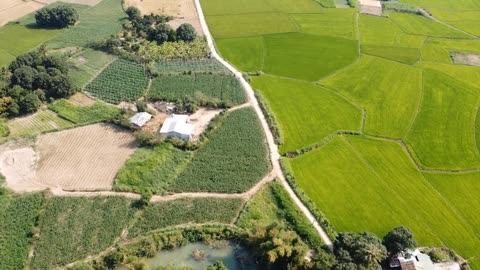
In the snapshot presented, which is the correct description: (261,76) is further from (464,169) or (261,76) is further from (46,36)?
(46,36)

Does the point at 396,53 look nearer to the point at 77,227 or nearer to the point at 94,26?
the point at 94,26

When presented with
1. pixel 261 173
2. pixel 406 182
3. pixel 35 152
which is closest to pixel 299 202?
pixel 261 173

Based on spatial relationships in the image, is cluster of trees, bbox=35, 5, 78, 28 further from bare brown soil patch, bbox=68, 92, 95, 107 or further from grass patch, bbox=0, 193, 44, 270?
grass patch, bbox=0, 193, 44, 270

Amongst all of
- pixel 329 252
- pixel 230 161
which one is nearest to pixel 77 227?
pixel 230 161

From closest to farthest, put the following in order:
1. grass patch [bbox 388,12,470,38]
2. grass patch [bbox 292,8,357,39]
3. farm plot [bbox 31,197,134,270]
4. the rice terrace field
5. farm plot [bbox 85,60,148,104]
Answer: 1. farm plot [bbox 31,197,134,270]
2. the rice terrace field
3. farm plot [bbox 85,60,148,104]
4. grass patch [bbox 292,8,357,39]
5. grass patch [bbox 388,12,470,38]

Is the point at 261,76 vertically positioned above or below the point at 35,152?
above

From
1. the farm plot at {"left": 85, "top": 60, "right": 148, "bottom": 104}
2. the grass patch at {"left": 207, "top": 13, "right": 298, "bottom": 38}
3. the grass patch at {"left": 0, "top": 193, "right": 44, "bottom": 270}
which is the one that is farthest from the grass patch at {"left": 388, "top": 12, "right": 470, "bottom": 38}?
the grass patch at {"left": 0, "top": 193, "right": 44, "bottom": 270}

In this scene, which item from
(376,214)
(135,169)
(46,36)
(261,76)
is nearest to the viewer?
(376,214)
